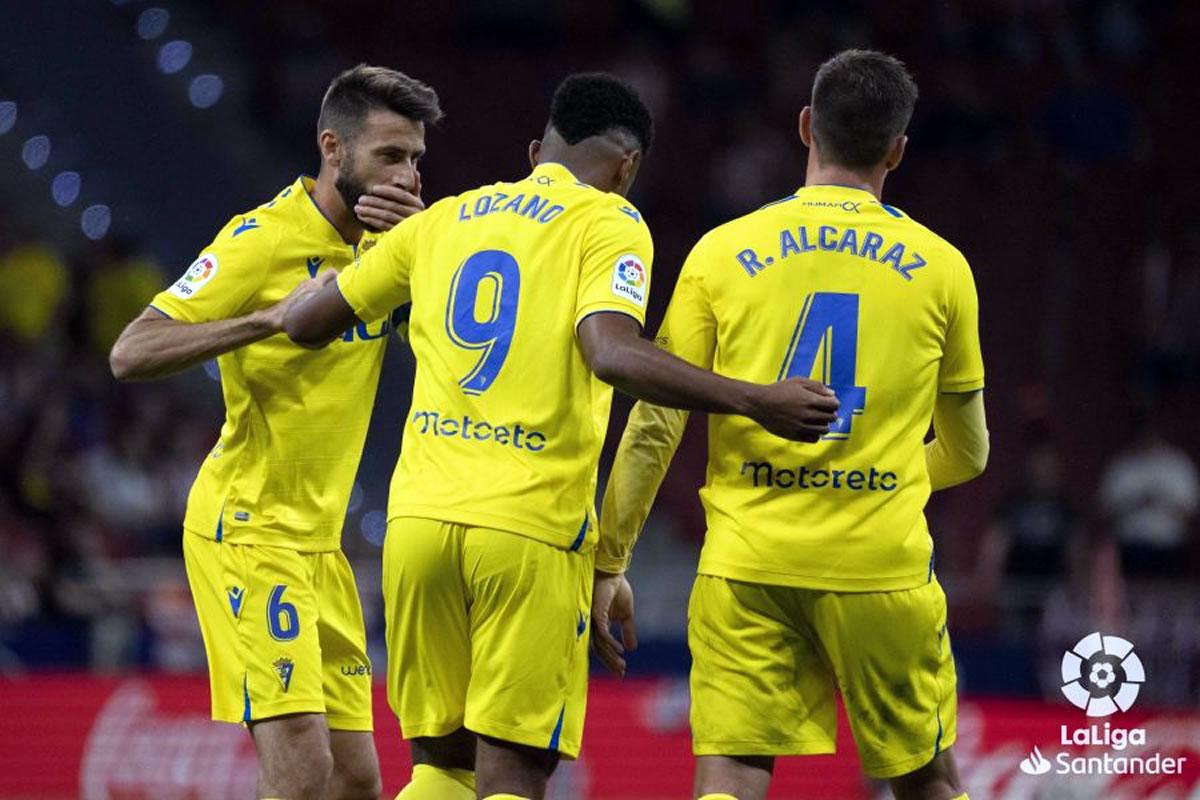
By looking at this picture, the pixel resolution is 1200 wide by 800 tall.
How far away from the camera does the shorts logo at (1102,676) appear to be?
9555mm

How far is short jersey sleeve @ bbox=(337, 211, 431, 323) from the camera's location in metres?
5.16

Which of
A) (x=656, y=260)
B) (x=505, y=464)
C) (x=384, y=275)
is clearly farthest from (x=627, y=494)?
(x=656, y=260)

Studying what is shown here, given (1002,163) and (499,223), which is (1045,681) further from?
(499,223)

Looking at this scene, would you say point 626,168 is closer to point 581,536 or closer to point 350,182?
point 581,536

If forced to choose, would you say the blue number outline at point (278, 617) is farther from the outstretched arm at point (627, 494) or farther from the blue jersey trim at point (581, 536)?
the blue jersey trim at point (581, 536)

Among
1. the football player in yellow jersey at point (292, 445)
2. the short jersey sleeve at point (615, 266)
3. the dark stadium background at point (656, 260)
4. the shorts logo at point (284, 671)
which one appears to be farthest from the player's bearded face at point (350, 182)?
the dark stadium background at point (656, 260)

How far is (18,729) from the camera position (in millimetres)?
10461

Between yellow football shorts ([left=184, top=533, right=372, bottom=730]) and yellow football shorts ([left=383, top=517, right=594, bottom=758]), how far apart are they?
→ 0.73 m

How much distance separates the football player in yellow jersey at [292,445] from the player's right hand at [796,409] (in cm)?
150

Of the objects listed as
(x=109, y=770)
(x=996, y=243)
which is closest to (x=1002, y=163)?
(x=996, y=243)

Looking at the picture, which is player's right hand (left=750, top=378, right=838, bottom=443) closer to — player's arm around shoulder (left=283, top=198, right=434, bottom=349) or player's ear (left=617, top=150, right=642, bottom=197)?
player's ear (left=617, top=150, right=642, bottom=197)

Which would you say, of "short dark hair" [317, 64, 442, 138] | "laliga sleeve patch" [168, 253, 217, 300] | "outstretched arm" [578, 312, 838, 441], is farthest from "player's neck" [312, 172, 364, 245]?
"outstretched arm" [578, 312, 838, 441]

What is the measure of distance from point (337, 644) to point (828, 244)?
2.11 meters

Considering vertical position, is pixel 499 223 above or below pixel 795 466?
above
